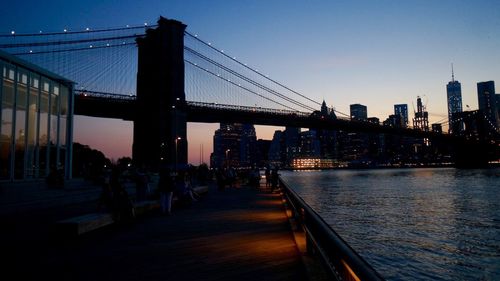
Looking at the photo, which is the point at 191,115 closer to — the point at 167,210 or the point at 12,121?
the point at 12,121

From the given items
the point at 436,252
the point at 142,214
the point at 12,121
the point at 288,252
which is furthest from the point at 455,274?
the point at 12,121

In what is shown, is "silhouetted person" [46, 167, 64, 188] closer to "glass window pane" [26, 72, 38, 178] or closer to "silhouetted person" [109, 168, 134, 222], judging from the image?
"glass window pane" [26, 72, 38, 178]

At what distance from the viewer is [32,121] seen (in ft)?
61.3

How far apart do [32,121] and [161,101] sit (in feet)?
Answer: 96.0

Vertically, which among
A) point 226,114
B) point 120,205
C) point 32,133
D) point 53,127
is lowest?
Result: point 120,205

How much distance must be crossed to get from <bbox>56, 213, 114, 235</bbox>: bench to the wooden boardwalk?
19 centimetres

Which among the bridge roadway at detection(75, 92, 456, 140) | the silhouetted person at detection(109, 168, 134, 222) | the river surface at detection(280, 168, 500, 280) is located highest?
the bridge roadway at detection(75, 92, 456, 140)

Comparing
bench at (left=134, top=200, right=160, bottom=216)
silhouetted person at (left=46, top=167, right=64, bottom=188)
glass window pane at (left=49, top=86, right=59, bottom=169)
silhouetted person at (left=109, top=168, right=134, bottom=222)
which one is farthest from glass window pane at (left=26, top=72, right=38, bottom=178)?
silhouetted person at (left=109, top=168, right=134, bottom=222)

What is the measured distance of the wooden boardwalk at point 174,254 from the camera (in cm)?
505

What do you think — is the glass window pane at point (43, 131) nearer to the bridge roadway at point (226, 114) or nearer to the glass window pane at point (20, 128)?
the glass window pane at point (20, 128)

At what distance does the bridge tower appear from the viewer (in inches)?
1808

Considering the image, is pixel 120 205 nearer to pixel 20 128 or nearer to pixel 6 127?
pixel 6 127

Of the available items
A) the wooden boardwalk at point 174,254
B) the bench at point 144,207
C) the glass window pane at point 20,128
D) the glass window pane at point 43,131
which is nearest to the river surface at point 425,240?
the wooden boardwalk at point 174,254

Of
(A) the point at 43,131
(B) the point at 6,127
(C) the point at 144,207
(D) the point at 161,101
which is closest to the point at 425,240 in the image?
(C) the point at 144,207
